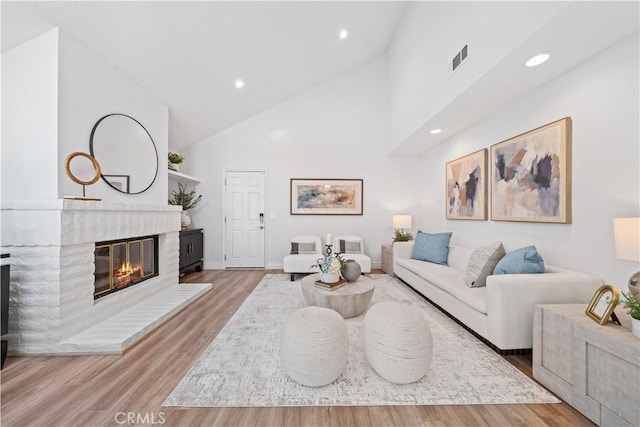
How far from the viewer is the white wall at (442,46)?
2027 mm

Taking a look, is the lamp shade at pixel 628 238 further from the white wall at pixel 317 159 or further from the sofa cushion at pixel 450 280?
the white wall at pixel 317 159

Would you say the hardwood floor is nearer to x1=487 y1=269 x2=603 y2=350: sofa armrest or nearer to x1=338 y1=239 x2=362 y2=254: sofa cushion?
x1=487 y1=269 x2=603 y2=350: sofa armrest

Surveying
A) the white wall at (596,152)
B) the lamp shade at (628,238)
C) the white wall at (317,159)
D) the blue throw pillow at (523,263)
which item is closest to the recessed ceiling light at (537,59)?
the white wall at (596,152)

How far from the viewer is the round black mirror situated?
2961 mm

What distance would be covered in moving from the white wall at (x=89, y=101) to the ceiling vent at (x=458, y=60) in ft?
12.4

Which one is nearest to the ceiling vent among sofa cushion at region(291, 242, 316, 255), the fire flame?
sofa cushion at region(291, 242, 316, 255)

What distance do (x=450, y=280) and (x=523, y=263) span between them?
0.81m

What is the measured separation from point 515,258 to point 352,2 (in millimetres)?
3947

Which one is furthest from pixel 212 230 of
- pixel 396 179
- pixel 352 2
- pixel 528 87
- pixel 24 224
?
pixel 528 87

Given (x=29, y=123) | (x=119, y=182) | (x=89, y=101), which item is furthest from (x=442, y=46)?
(x=29, y=123)

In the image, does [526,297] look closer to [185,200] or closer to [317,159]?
[317,159]

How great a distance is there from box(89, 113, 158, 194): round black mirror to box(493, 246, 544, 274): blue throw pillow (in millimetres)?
4180

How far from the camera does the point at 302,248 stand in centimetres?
514

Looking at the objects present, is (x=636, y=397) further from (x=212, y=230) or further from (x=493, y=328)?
(x=212, y=230)
